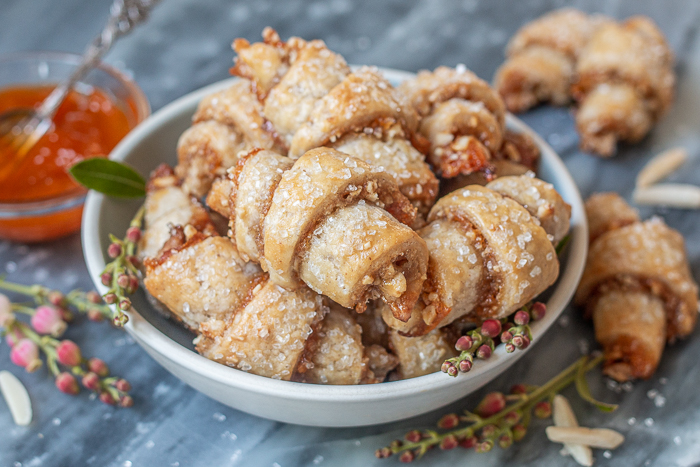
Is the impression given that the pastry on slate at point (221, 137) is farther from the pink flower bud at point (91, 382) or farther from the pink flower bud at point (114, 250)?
the pink flower bud at point (91, 382)

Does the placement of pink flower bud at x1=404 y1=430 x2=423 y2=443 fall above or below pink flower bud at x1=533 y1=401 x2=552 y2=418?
above

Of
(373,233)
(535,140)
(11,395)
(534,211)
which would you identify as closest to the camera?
(373,233)

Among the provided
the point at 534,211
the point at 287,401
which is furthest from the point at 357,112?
the point at 287,401

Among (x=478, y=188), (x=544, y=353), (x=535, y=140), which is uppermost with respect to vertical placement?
(x=478, y=188)

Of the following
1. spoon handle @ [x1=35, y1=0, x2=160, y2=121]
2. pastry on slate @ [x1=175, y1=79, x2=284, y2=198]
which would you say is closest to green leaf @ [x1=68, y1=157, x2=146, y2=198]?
pastry on slate @ [x1=175, y1=79, x2=284, y2=198]

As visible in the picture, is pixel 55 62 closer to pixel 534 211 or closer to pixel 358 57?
pixel 358 57

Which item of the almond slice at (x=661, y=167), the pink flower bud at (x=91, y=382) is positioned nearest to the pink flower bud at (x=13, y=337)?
the pink flower bud at (x=91, y=382)

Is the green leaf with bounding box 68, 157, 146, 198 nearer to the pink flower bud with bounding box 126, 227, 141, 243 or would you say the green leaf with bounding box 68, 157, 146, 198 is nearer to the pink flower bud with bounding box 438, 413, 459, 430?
the pink flower bud with bounding box 126, 227, 141, 243
